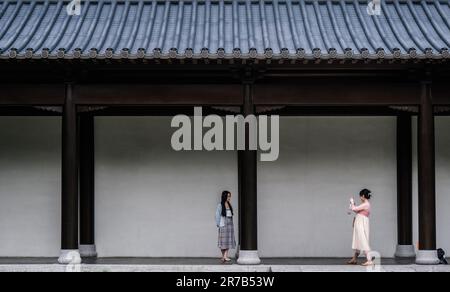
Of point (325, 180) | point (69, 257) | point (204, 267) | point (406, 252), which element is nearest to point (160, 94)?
point (204, 267)

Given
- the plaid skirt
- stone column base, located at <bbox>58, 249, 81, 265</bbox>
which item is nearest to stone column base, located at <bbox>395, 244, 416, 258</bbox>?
the plaid skirt

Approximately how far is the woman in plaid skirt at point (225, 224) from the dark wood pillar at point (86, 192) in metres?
3.14

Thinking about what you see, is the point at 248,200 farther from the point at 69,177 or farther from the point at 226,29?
the point at 226,29

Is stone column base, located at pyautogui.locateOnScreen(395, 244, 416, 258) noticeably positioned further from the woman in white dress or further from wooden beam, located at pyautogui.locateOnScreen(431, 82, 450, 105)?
wooden beam, located at pyautogui.locateOnScreen(431, 82, 450, 105)

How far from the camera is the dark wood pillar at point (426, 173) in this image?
15.0 m

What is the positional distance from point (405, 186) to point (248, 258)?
4365mm

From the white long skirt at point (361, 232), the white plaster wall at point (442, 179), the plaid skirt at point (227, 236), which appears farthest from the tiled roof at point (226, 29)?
the plaid skirt at point (227, 236)

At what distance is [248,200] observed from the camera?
1518 cm

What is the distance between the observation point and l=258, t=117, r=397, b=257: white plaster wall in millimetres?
17500

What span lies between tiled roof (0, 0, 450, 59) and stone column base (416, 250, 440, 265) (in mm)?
3622

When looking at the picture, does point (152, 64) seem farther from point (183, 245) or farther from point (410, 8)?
point (410, 8)

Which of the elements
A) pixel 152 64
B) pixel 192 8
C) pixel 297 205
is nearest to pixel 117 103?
pixel 152 64

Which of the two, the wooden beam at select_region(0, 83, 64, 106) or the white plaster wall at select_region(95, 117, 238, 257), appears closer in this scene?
the wooden beam at select_region(0, 83, 64, 106)

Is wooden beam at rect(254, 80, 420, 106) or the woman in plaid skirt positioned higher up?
wooden beam at rect(254, 80, 420, 106)
